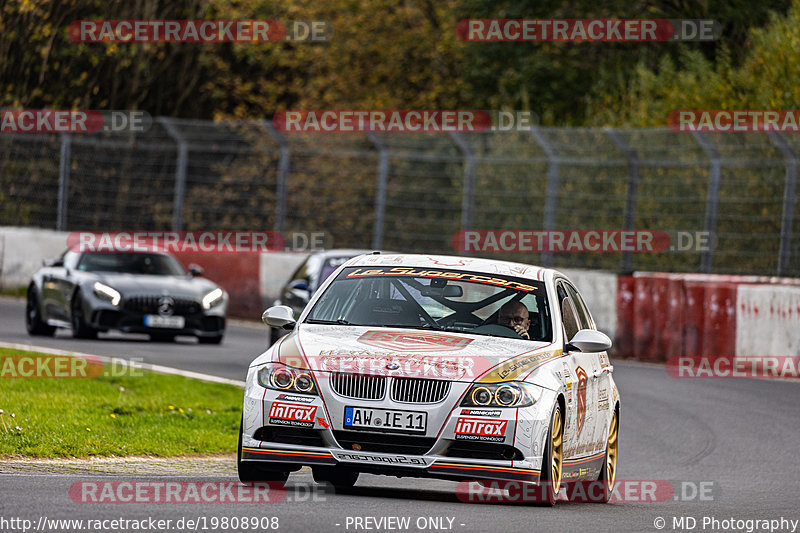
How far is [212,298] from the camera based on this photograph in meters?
21.6

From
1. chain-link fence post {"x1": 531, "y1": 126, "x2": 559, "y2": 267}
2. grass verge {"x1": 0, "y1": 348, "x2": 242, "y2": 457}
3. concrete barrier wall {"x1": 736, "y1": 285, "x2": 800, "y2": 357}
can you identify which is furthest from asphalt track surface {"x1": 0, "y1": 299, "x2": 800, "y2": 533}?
chain-link fence post {"x1": 531, "y1": 126, "x2": 559, "y2": 267}

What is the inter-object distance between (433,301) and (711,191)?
45.8 ft

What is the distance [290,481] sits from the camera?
10297 millimetres

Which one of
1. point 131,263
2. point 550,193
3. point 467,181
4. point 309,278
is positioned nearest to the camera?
point 309,278

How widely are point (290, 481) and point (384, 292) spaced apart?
1311mm

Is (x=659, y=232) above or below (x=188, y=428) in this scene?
above

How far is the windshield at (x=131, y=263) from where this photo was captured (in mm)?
21656

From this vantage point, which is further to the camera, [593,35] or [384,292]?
[593,35]

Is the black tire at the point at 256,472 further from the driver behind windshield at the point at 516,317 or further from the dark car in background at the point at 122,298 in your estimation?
the dark car in background at the point at 122,298

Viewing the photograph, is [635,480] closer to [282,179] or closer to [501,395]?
[501,395]

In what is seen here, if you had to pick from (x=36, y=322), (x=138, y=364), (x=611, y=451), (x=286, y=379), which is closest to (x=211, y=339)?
(x=36, y=322)

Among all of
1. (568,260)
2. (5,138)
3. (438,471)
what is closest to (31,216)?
(5,138)

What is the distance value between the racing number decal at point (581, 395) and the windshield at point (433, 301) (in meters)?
0.29

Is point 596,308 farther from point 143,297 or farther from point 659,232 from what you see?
point 143,297
